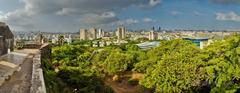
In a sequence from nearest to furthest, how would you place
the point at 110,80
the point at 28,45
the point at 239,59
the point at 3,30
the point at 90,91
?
the point at 3,30, the point at 90,91, the point at 239,59, the point at 28,45, the point at 110,80

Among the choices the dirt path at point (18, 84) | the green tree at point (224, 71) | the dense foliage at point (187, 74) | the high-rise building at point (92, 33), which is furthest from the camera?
the high-rise building at point (92, 33)

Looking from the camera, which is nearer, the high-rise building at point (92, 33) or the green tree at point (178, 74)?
the green tree at point (178, 74)

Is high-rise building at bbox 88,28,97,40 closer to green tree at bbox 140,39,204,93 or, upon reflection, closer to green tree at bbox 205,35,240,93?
green tree at bbox 205,35,240,93

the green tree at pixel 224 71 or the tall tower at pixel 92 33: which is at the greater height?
the tall tower at pixel 92 33

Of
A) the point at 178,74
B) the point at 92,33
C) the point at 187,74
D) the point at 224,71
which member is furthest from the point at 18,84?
the point at 92,33

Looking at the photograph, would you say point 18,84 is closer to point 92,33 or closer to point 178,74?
point 178,74

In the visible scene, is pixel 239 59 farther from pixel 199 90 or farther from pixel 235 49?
pixel 199 90

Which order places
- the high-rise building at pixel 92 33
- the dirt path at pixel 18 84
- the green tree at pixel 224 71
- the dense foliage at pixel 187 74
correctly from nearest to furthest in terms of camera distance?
the dirt path at pixel 18 84 < the dense foliage at pixel 187 74 < the green tree at pixel 224 71 < the high-rise building at pixel 92 33

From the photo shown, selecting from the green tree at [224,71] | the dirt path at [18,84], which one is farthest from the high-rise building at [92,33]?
the dirt path at [18,84]

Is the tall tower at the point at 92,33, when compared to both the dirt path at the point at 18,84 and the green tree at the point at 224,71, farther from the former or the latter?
the dirt path at the point at 18,84

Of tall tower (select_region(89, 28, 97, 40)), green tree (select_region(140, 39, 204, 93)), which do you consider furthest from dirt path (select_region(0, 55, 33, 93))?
tall tower (select_region(89, 28, 97, 40))

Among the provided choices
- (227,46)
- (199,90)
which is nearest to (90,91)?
(199,90)
